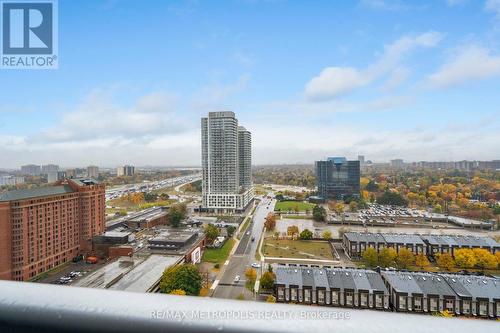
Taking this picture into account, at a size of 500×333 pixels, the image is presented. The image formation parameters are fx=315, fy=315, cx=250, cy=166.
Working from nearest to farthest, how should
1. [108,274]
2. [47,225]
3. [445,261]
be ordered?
[108,274]
[47,225]
[445,261]

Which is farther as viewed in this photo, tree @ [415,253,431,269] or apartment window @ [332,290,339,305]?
tree @ [415,253,431,269]

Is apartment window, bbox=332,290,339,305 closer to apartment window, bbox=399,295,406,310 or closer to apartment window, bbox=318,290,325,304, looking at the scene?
apartment window, bbox=318,290,325,304

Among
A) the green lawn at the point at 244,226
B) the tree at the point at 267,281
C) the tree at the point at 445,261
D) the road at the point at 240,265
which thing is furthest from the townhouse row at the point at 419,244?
the green lawn at the point at 244,226

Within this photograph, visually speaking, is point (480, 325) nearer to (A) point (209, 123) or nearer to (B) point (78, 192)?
(B) point (78, 192)

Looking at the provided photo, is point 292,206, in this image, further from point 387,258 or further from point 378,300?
point 378,300

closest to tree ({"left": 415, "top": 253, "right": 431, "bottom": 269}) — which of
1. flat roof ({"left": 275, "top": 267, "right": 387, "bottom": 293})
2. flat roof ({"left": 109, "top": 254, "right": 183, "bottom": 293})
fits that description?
flat roof ({"left": 275, "top": 267, "right": 387, "bottom": 293})

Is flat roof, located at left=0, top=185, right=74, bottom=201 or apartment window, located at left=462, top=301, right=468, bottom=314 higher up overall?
flat roof, located at left=0, top=185, right=74, bottom=201

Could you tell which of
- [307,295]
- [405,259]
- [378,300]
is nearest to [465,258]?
[405,259]
